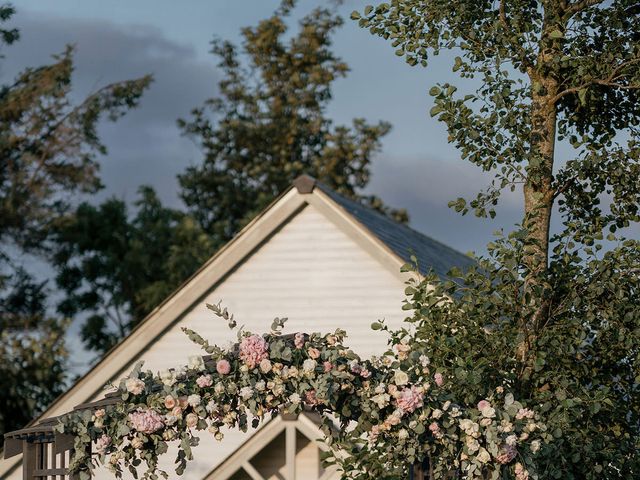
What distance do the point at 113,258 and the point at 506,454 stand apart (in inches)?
1199

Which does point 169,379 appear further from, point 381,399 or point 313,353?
point 381,399

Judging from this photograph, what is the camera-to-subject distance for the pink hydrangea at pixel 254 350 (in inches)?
340

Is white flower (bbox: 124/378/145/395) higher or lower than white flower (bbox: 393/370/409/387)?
higher

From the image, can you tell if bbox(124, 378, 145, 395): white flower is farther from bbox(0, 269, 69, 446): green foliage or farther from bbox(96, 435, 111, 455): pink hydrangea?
bbox(0, 269, 69, 446): green foliage

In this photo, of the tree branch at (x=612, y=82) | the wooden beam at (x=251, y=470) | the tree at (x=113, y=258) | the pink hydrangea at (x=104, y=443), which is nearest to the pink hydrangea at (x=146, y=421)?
the pink hydrangea at (x=104, y=443)

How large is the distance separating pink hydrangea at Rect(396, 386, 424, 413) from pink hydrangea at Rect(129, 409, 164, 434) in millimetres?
1818

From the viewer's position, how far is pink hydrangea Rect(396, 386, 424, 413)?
27.9 feet

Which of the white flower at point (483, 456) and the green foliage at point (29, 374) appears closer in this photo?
the white flower at point (483, 456)

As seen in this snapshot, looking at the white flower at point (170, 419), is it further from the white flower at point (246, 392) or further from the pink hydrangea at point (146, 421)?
the white flower at point (246, 392)

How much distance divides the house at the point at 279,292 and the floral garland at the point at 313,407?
7400mm

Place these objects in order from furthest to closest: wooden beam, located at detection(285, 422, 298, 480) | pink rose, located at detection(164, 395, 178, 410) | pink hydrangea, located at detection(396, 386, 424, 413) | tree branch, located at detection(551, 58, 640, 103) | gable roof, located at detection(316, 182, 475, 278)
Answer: gable roof, located at detection(316, 182, 475, 278) < wooden beam, located at detection(285, 422, 298, 480) < tree branch, located at detection(551, 58, 640, 103) < pink rose, located at detection(164, 395, 178, 410) < pink hydrangea, located at detection(396, 386, 424, 413)

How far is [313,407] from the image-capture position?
29.2ft

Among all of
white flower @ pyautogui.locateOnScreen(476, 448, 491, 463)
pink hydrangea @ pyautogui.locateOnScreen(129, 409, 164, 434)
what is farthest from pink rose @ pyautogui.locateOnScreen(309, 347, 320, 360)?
white flower @ pyautogui.locateOnScreen(476, 448, 491, 463)

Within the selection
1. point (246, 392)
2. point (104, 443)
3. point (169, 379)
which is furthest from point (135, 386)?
point (246, 392)
